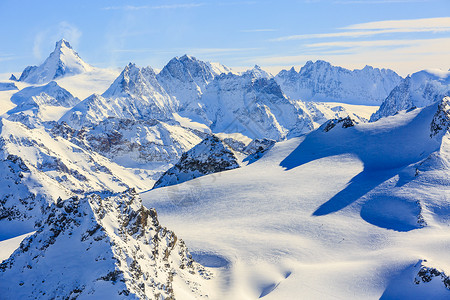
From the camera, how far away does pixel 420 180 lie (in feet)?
175

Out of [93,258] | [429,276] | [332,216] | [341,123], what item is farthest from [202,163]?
[93,258]

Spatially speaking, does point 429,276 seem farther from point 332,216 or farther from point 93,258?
point 93,258

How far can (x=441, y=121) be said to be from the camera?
216ft

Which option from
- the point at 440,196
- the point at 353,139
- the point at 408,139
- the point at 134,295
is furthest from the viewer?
the point at 353,139

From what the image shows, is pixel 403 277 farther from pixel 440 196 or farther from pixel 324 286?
pixel 440 196

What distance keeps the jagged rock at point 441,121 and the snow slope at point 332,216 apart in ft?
3.84

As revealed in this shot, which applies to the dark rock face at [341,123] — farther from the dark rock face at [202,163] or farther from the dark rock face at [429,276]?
the dark rock face at [429,276]

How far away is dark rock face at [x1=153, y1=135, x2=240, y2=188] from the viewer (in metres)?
76.3

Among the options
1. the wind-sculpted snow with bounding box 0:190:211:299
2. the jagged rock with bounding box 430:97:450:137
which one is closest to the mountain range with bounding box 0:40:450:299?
the wind-sculpted snow with bounding box 0:190:211:299

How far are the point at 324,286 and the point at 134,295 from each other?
17.2m

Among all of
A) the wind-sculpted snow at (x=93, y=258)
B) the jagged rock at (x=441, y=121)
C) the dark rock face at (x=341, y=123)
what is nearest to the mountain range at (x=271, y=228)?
the wind-sculpted snow at (x=93, y=258)

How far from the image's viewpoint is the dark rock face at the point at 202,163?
76.3 metres

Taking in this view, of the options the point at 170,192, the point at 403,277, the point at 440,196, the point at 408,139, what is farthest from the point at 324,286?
the point at 408,139

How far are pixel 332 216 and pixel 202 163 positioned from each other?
115ft
